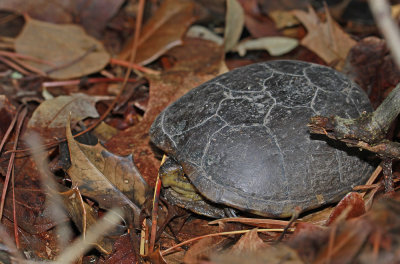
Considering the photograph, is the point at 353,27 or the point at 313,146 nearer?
the point at 313,146

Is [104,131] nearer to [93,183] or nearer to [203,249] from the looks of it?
[93,183]

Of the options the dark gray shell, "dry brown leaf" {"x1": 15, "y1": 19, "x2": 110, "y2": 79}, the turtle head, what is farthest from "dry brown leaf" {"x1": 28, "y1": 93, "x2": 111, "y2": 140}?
the turtle head

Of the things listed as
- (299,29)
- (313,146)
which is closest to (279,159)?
(313,146)

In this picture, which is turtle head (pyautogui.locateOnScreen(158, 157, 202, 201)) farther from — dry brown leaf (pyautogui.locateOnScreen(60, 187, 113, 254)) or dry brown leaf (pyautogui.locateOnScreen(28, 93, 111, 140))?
dry brown leaf (pyautogui.locateOnScreen(28, 93, 111, 140))

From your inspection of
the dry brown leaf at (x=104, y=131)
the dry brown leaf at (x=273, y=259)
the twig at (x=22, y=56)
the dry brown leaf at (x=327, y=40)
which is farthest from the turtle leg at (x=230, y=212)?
the twig at (x=22, y=56)

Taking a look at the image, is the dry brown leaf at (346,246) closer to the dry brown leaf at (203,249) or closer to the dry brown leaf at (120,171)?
the dry brown leaf at (203,249)

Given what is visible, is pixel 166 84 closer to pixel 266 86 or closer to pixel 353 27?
pixel 266 86

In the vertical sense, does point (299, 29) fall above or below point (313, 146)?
above
